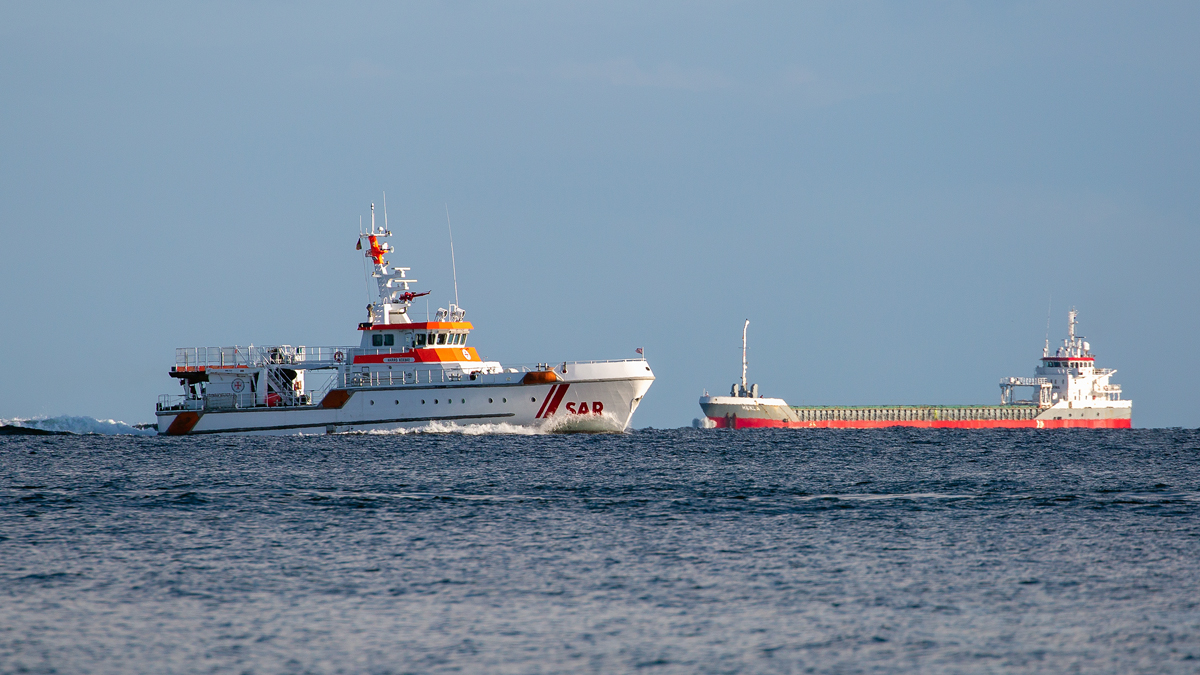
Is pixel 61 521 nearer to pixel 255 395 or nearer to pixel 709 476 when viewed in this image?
pixel 709 476

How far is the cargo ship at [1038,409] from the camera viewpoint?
8100cm

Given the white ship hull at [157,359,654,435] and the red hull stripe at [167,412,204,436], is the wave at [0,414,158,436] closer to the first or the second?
the red hull stripe at [167,412,204,436]

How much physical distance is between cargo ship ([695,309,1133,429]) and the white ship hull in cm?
3170

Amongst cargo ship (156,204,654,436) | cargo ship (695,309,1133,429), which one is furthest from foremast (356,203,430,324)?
cargo ship (695,309,1133,429)

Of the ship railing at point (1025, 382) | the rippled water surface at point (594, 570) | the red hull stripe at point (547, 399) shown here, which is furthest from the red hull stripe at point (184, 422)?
the ship railing at point (1025, 382)

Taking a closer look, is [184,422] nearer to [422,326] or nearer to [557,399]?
[422,326]

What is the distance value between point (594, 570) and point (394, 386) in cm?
3007

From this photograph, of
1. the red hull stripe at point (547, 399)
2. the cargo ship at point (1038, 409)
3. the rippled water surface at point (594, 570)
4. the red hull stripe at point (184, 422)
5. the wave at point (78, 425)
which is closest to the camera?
the rippled water surface at point (594, 570)

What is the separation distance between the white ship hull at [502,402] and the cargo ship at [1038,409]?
31700mm

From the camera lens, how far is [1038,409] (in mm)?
83062

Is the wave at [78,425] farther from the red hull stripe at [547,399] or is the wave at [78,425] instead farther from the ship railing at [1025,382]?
the ship railing at [1025,382]

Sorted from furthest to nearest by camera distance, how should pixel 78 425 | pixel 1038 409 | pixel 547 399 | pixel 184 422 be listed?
pixel 1038 409
pixel 78 425
pixel 184 422
pixel 547 399

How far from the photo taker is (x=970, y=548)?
1966 cm

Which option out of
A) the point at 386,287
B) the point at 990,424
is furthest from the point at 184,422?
the point at 990,424
